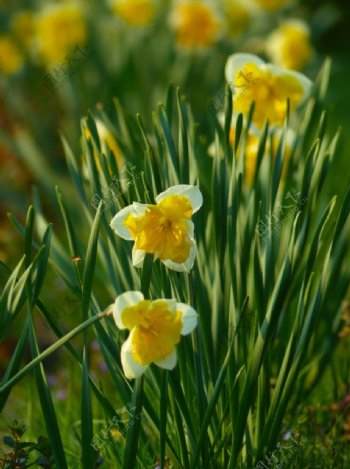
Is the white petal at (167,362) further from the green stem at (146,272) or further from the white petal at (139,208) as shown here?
the white petal at (139,208)

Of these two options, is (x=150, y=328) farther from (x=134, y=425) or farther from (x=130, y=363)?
(x=134, y=425)

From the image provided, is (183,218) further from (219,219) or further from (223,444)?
(223,444)

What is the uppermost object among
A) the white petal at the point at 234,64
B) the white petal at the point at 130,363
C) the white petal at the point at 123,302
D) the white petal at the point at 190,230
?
the white petal at the point at 234,64

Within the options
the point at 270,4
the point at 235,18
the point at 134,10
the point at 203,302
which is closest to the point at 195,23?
the point at 134,10

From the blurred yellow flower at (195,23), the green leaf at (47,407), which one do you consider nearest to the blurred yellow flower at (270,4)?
the blurred yellow flower at (195,23)

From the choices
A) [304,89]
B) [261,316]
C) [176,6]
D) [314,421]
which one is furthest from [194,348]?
[176,6]

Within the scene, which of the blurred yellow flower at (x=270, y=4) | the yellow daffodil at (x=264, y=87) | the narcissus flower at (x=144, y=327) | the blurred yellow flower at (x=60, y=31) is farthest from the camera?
the blurred yellow flower at (x=270, y=4)
